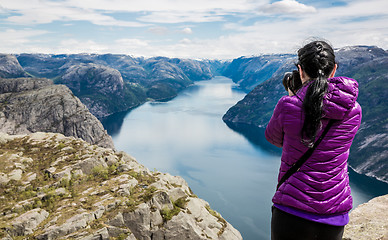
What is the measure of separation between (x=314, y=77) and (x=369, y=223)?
5.98 m

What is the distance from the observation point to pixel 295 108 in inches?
136

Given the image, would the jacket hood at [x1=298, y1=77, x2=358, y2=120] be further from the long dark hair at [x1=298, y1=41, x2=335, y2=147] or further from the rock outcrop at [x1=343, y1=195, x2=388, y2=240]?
the rock outcrop at [x1=343, y1=195, x2=388, y2=240]

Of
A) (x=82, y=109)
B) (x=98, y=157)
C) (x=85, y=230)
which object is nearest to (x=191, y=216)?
(x=85, y=230)

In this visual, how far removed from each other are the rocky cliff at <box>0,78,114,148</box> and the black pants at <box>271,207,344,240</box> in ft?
491

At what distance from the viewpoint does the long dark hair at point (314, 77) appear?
337cm

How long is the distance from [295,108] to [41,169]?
2419 cm

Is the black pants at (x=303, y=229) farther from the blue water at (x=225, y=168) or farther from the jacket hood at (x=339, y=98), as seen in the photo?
the blue water at (x=225, y=168)

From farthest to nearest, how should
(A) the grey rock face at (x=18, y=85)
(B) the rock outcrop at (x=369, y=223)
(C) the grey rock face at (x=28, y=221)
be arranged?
(A) the grey rock face at (x=18, y=85) → (C) the grey rock face at (x=28, y=221) → (B) the rock outcrop at (x=369, y=223)

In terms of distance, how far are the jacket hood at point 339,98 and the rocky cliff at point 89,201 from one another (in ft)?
50.3

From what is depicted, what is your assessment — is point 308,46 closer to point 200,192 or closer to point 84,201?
point 84,201

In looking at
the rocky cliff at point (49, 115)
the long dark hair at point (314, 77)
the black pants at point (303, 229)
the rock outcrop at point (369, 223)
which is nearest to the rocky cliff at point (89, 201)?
the rock outcrop at point (369, 223)

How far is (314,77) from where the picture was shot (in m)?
3.78

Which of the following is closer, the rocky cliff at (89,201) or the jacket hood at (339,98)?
the jacket hood at (339,98)

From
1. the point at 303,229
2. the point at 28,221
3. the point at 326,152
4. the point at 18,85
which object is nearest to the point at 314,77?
the point at 326,152
